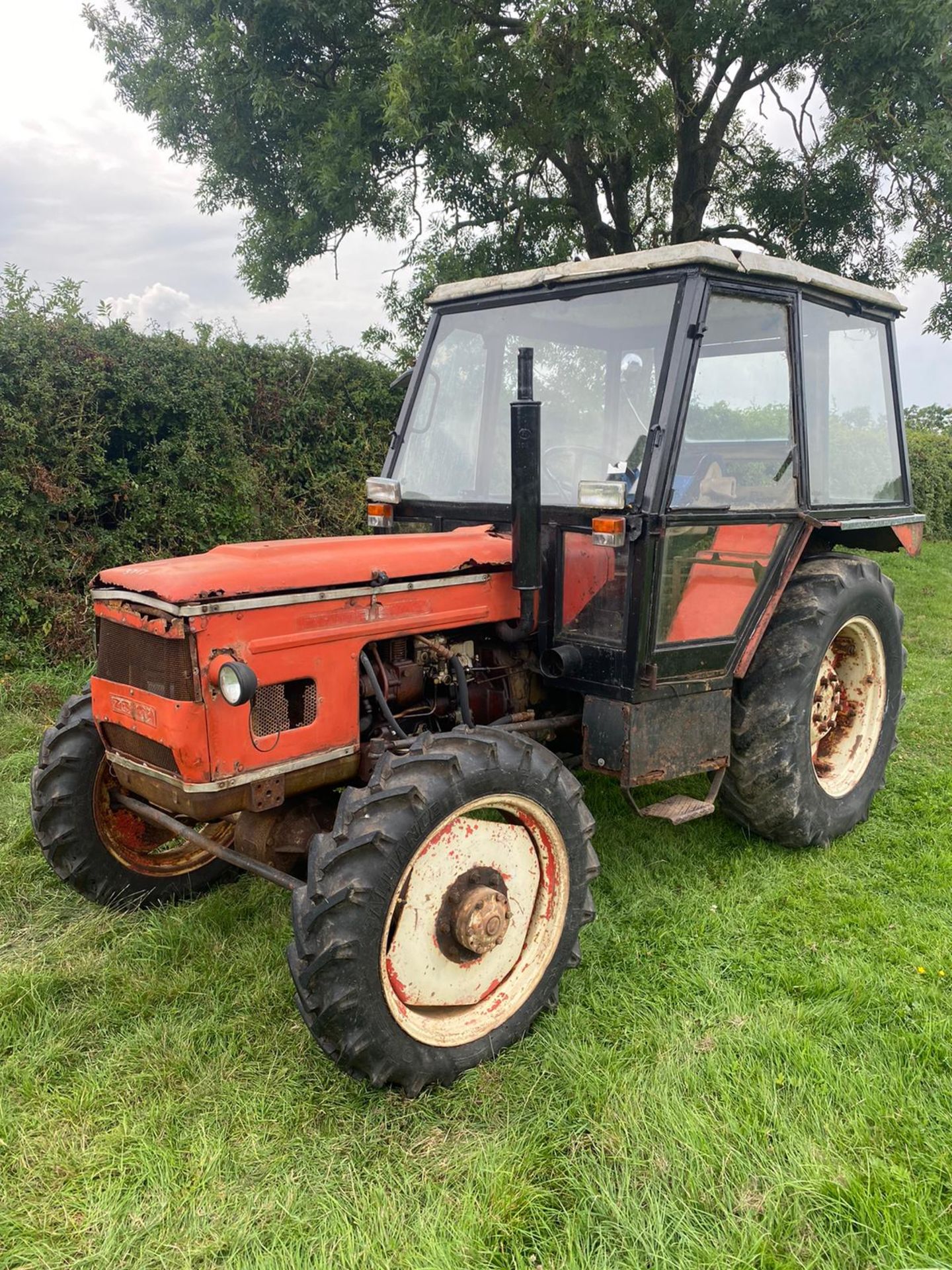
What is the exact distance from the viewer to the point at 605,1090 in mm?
2512

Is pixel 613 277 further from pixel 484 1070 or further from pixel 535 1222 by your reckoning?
pixel 535 1222

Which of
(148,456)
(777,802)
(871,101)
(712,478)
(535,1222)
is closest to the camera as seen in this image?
(535,1222)

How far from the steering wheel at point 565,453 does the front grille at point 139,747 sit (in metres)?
1.67

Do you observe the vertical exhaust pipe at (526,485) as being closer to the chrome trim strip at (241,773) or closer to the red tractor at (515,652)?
the red tractor at (515,652)

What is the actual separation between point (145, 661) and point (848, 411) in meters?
3.24

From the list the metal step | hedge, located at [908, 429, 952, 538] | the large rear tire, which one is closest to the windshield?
the large rear tire

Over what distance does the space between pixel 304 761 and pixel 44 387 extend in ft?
13.4

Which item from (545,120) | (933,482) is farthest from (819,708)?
(933,482)

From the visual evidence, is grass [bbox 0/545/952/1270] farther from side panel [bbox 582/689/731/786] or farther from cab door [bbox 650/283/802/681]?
cab door [bbox 650/283/802/681]

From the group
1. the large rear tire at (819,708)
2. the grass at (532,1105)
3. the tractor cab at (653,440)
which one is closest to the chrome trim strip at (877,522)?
the tractor cab at (653,440)

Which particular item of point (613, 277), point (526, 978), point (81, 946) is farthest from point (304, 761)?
point (613, 277)

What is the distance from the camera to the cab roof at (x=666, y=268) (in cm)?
316

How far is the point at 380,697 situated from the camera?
2963mm

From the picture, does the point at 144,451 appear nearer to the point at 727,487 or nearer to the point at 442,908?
the point at 727,487
